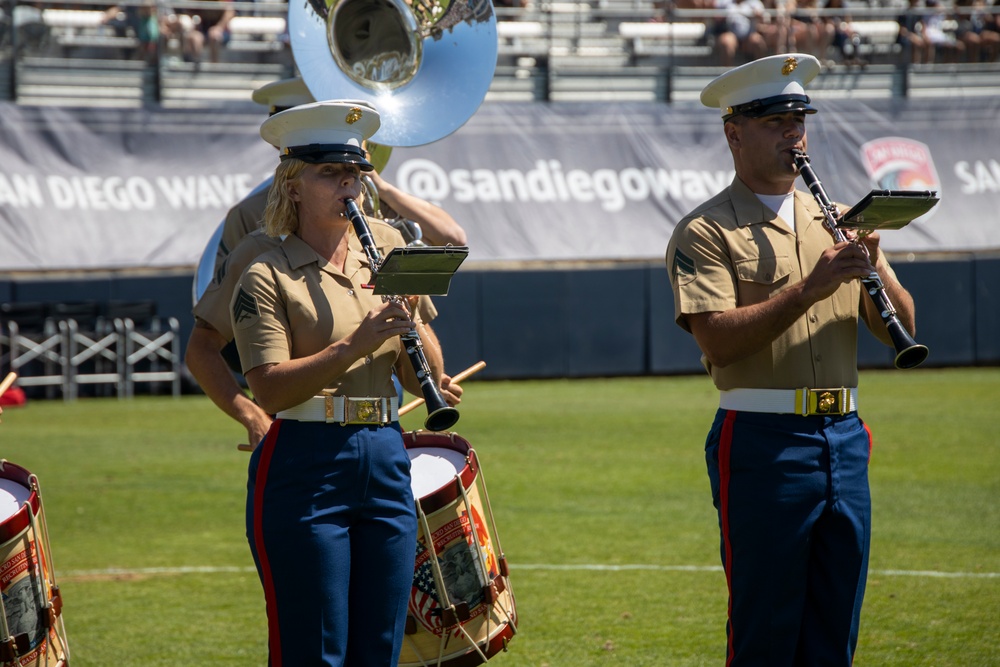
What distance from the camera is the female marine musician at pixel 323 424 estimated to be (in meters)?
3.75

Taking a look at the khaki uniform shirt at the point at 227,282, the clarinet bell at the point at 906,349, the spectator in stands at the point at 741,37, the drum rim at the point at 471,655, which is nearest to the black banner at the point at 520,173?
the spectator in stands at the point at 741,37

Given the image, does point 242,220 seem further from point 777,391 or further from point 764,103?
point 777,391

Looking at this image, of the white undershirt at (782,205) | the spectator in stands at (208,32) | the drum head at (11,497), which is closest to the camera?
the white undershirt at (782,205)

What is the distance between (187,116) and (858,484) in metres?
15.5

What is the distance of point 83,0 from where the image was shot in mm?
19297

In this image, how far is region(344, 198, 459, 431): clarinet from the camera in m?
3.62

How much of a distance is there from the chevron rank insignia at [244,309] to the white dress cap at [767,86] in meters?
1.57

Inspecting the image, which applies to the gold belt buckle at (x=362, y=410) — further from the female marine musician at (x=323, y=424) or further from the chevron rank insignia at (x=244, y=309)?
the chevron rank insignia at (x=244, y=309)

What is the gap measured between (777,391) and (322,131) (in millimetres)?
1583

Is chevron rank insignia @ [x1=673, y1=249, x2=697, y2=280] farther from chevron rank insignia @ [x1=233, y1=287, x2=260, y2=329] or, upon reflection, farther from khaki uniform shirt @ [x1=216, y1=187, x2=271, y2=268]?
khaki uniform shirt @ [x1=216, y1=187, x2=271, y2=268]

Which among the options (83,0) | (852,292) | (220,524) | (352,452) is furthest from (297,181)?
(83,0)

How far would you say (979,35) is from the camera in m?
22.4

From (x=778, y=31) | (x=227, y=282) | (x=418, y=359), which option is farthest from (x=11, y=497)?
(x=778, y=31)

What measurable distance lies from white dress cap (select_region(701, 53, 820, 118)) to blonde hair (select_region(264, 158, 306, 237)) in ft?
4.39
